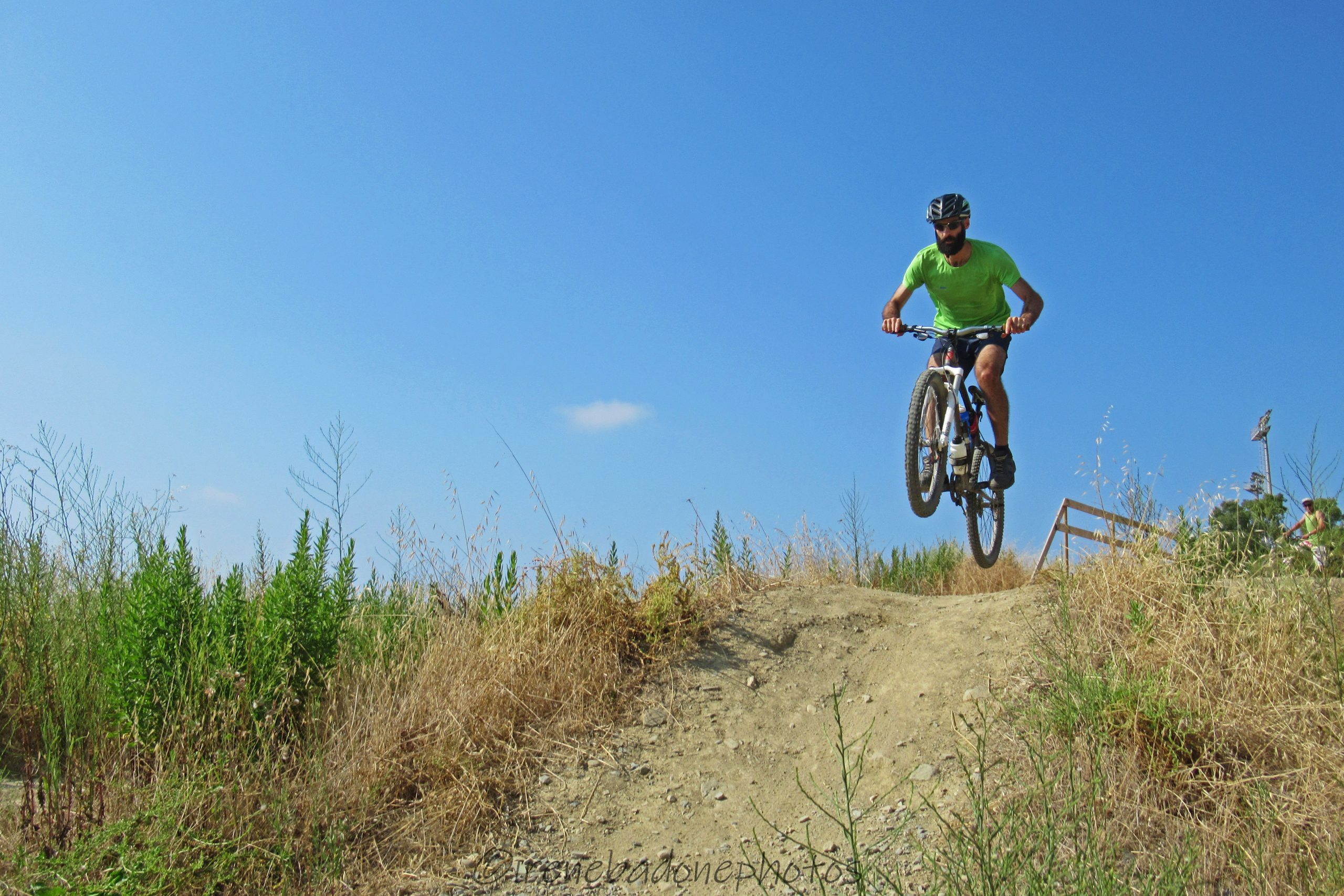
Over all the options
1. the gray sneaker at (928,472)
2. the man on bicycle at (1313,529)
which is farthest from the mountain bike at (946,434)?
the man on bicycle at (1313,529)

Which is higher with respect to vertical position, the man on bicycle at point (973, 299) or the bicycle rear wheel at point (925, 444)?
the man on bicycle at point (973, 299)

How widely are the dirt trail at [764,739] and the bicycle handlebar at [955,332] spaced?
6.93ft

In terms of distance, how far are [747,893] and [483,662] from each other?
2.37m

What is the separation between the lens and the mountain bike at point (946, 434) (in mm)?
7039

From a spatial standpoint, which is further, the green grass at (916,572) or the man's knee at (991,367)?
the green grass at (916,572)

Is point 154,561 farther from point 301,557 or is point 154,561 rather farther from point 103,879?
point 103,879

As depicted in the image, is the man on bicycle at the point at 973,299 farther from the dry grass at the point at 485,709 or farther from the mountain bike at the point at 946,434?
the dry grass at the point at 485,709

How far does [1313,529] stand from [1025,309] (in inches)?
102

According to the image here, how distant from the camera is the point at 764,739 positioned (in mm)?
5648

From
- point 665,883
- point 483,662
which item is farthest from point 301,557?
point 665,883

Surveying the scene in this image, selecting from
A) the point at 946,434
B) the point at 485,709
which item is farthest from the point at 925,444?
the point at 485,709

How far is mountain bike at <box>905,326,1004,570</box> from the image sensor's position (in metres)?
7.04

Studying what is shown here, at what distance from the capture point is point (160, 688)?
5.21 m

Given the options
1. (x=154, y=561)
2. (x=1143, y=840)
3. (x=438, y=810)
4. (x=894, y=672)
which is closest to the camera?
(x=1143, y=840)
